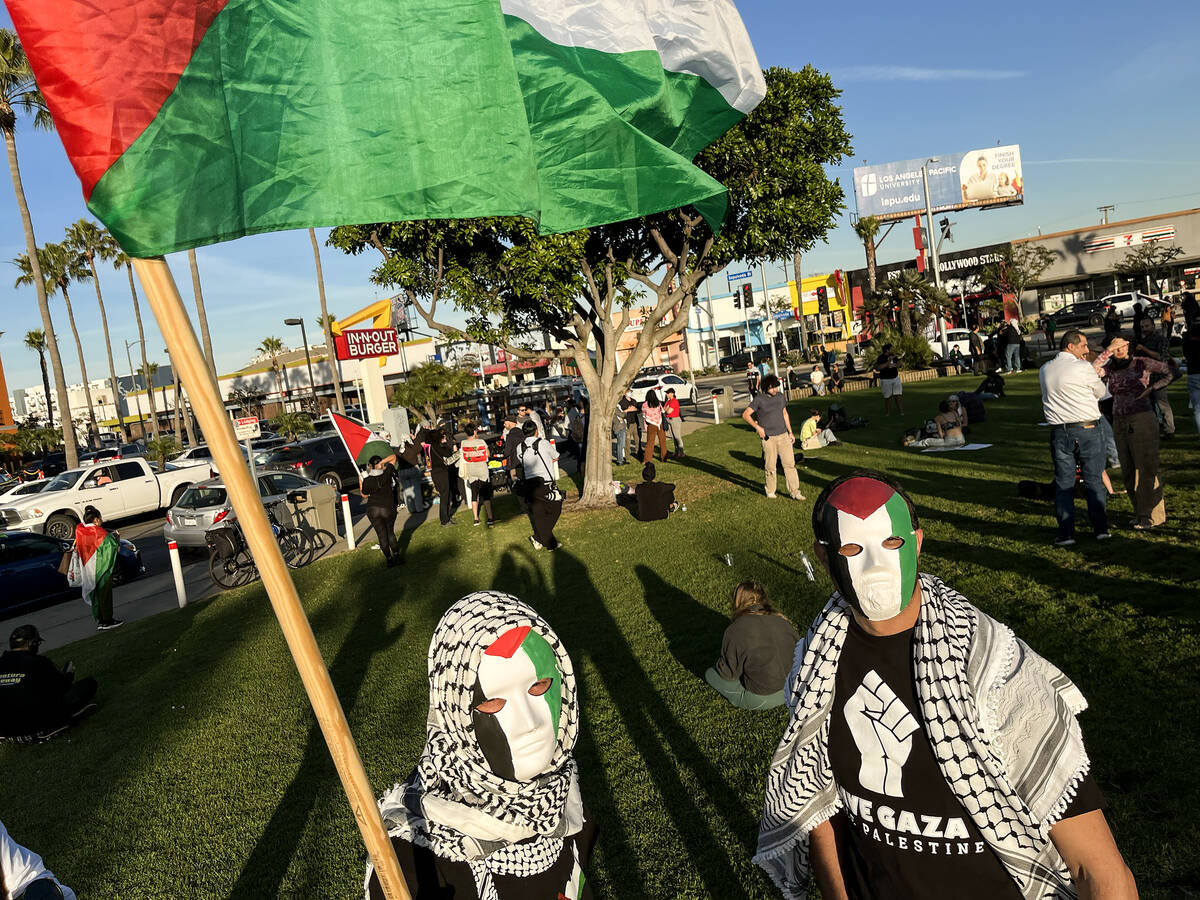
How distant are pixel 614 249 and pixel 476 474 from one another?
Result: 5086 mm

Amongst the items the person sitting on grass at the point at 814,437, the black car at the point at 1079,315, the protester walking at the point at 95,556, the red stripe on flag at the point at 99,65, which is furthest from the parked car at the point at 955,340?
the red stripe on flag at the point at 99,65

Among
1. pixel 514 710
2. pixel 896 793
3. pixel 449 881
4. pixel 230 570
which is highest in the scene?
pixel 514 710

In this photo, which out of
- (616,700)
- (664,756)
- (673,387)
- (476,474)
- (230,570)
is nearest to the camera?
(664,756)

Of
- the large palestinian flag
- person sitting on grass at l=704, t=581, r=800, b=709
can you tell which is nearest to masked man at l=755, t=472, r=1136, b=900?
the large palestinian flag

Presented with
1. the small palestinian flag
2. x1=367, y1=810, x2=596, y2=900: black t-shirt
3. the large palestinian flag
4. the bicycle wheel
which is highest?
the large palestinian flag

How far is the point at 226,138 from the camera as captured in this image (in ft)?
8.32

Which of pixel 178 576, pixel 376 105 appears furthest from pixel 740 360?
pixel 376 105

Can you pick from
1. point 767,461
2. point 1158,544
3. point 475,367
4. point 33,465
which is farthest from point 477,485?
point 475,367

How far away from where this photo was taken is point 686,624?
8000 millimetres

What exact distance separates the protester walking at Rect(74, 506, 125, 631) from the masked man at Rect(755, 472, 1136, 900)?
36.8 ft

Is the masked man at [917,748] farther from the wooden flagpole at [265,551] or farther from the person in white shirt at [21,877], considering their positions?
the person in white shirt at [21,877]

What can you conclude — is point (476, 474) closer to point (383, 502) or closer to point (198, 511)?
point (383, 502)

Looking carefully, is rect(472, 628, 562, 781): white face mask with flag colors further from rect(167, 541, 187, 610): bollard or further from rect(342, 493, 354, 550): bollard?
rect(342, 493, 354, 550): bollard

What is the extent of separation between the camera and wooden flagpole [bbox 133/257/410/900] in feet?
7.03
